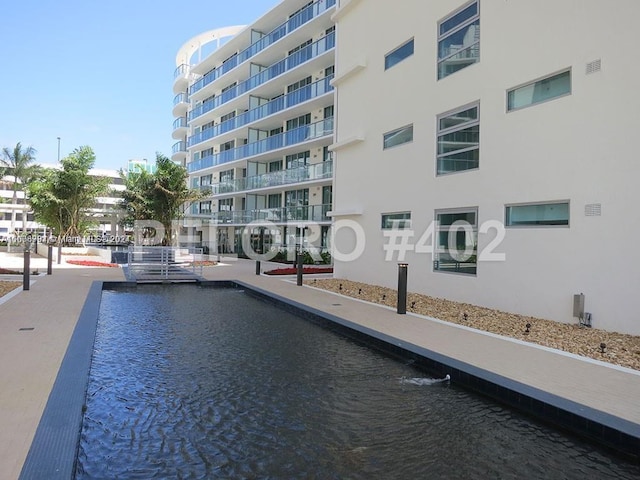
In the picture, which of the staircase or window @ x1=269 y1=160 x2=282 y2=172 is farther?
window @ x1=269 y1=160 x2=282 y2=172

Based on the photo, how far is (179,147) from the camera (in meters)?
48.5

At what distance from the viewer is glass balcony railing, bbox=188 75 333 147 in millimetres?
25188

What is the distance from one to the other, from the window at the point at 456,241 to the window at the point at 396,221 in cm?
138

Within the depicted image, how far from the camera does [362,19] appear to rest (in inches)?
647

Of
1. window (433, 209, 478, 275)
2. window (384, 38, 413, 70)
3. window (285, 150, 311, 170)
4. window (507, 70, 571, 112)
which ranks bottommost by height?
window (433, 209, 478, 275)

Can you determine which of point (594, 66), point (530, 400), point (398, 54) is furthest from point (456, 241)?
point (530, 400)

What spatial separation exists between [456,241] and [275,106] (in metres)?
20.2

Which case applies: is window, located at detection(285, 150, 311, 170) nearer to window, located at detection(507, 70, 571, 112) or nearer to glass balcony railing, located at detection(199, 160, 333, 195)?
glass balcony railing, located at detection(199, 160, 333, 195)

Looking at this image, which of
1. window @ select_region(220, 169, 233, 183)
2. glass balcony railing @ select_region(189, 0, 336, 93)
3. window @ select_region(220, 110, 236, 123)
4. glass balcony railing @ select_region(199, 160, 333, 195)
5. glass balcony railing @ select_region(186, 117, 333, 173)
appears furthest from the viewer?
window @ select_region(220, 110, 236, 123)

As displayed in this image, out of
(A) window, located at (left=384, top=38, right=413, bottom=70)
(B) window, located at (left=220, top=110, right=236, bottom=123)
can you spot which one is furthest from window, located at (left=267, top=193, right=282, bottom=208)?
(A) window, located at (left=384, top=38, right=413, bottom=70)

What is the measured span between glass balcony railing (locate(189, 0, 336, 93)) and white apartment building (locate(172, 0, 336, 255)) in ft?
0.20

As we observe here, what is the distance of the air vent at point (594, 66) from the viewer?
26.9 feet

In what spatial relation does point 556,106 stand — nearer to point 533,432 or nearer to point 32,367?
point 533,432

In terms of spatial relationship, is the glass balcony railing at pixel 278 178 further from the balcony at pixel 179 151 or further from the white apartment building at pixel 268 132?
the balcony at pixel 179 151
